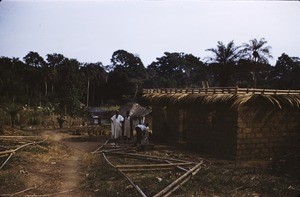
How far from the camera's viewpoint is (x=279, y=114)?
13383mm

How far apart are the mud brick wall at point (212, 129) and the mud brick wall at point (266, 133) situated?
0.35 metres

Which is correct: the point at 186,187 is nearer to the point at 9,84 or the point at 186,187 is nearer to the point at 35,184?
the point at 35,184

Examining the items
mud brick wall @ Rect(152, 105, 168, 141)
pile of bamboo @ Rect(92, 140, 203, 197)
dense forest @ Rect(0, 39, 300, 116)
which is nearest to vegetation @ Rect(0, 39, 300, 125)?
dense forest @ Rect(0, 39, 300, 116)

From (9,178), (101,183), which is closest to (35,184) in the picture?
(9,178)

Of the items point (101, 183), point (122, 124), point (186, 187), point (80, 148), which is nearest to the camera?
point (186, 187)

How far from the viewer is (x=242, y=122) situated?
1256 centimetres

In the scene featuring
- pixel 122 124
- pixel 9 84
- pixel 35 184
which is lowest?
pixel 35 184

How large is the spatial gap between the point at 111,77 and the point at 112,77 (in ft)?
0.83

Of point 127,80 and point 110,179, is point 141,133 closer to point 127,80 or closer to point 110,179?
point 110,179

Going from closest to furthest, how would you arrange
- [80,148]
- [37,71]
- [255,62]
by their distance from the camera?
Answer: [80,148] < [255,62] < [37,71]

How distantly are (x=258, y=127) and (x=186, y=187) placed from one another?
20.2ft

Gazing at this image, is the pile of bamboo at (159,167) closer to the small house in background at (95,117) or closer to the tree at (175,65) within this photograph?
the small house in background at (95,117)

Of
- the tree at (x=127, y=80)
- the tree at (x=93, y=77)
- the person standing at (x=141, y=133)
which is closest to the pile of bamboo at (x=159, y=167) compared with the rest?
the person standing at (x=141, y=133)

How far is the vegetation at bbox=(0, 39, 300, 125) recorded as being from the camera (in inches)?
1258
